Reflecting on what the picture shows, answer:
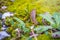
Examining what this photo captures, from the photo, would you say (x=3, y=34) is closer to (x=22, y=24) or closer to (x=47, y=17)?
(x=22, y=24)

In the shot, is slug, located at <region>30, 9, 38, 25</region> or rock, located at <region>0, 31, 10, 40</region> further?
slug, located at <region>30, 9, 38, 25</region>

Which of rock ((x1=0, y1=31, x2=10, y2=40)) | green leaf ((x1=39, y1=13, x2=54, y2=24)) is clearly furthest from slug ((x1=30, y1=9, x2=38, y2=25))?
rock ((x1=0, y1=31, x2=10, y2=40))

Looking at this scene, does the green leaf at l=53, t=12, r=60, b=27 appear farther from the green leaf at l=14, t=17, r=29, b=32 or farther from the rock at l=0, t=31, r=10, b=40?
the rock at l=0, t=31, r=10, b=40

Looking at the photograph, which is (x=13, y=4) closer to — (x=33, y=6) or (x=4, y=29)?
(x=33, y=6)

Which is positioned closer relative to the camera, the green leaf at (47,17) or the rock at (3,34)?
the rock at (3,34)

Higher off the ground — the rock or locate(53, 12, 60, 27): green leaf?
locate(53, 12, 60, 27): green leaf

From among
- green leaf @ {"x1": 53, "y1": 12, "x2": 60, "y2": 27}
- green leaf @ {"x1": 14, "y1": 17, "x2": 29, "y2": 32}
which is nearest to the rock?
green leaf @ {"x1": 14, "y1": 17, "x2": 29, "y2": 32}

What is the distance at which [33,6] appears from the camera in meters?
1.56

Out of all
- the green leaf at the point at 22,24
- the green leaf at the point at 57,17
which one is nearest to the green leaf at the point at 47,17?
the green leaf at the point at 57,17

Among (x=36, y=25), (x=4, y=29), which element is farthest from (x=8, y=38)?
(x=36, y=25)

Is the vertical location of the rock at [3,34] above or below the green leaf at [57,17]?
below

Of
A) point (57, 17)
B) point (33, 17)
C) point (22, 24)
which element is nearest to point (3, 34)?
point (22, 24)

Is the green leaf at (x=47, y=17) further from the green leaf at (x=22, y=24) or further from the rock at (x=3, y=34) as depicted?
the rock at (x=3, y=34)

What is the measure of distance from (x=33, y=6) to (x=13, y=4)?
7.4 inches
